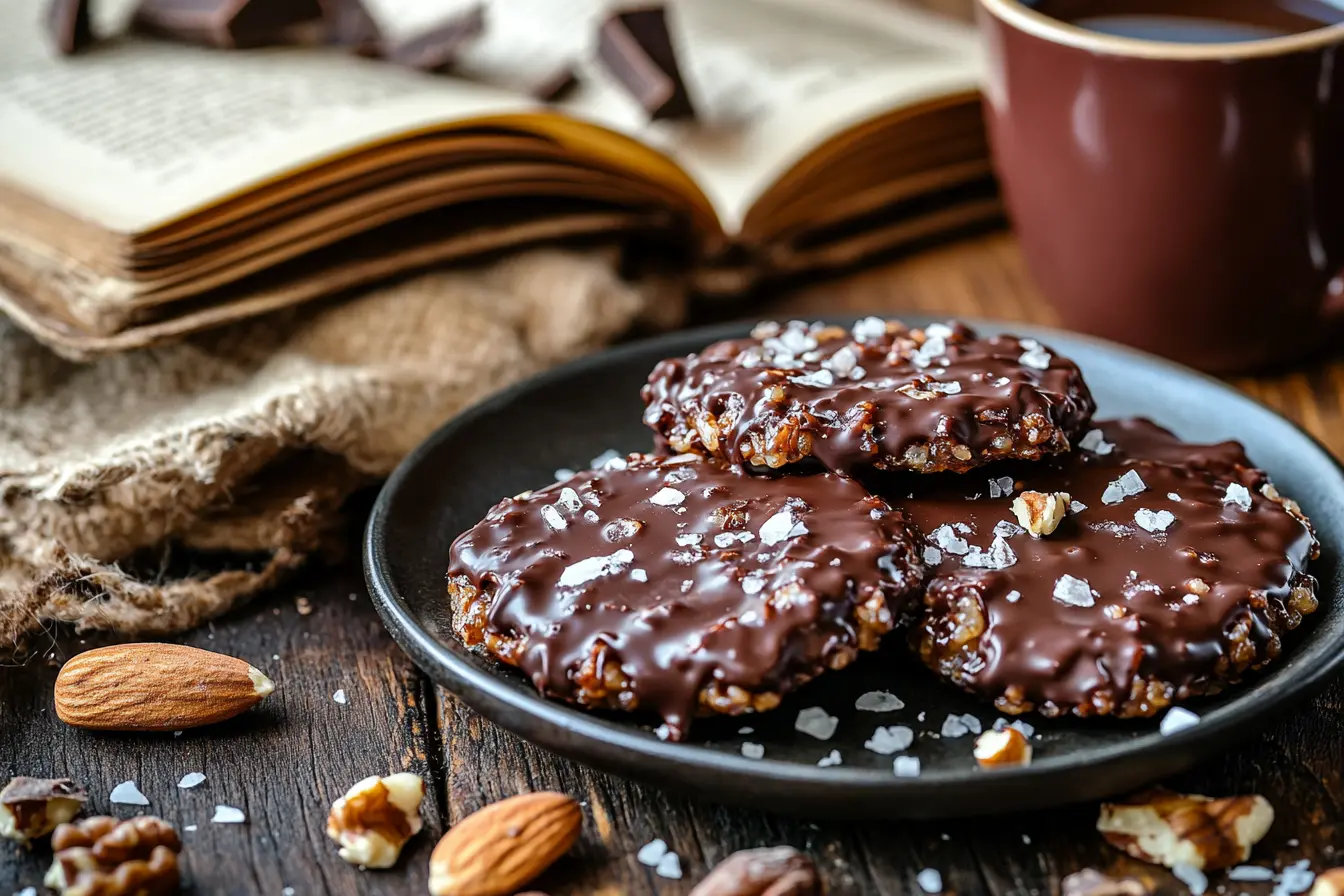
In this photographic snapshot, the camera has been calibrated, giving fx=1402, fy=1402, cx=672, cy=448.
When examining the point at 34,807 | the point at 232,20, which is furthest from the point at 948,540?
the point at 232,20

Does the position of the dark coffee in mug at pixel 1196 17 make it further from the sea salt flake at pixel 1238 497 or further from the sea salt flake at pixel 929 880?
the sea salt flake at pixel 929 880

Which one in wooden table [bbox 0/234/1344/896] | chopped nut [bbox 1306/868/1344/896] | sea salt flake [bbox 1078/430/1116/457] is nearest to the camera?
chopped nut [bbox 1306/868/1344/896]

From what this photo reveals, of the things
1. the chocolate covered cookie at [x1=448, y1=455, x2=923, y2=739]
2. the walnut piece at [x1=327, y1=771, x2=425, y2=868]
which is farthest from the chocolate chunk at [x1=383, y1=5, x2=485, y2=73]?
the walnut piece at [x1=327, y1=771, x2=425, y2=868]

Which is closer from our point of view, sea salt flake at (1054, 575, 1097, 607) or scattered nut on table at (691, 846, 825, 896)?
scattered nut on table at (691, 846, 825, 896)

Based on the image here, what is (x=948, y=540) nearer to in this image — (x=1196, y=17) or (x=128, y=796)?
(x=128, y=796)

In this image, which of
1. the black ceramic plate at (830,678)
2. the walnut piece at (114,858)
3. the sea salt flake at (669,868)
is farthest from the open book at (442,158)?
the sea salt flake at (669,868)

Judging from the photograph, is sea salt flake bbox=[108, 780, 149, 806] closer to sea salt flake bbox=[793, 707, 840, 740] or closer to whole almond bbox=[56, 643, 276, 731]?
whole almond bbox=[56, 643, 276, 731]

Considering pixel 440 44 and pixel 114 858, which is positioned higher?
pixel 440 44

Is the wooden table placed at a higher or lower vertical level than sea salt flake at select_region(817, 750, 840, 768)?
lower

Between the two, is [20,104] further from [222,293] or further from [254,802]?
[254,802]
